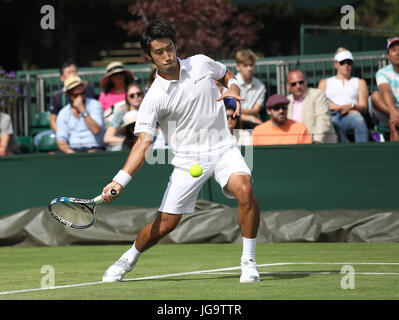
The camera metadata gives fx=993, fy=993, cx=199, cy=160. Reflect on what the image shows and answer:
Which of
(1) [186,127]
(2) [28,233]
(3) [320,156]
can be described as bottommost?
(2) [28,233]

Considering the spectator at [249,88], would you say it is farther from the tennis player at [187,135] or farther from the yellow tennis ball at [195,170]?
the yellow tennis ball at [195,170]

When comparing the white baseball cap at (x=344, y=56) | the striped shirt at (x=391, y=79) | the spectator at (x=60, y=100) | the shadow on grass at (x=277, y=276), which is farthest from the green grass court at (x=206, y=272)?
the white baseball cap at (x=344, y=56)

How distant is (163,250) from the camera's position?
11492 millimetres

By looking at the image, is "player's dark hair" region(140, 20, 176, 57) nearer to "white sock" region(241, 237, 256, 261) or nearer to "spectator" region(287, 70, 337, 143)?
"white sock" region(241, 237, 256, 261)

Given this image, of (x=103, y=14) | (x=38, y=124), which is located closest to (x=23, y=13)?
(x=103, y=14)

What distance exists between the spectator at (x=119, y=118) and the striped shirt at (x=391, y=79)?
125 inches

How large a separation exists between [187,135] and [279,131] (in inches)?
190

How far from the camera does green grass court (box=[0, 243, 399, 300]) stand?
699 cm

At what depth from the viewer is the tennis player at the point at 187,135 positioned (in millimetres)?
7781

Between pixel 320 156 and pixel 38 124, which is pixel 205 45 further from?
pixel 320 156

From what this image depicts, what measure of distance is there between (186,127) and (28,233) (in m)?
5.34

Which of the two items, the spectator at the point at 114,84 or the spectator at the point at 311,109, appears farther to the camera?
the spectator at the point at 114,84

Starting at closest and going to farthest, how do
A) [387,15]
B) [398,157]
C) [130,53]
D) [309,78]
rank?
[398,157] < [309,78] < [130,53] < [387,15]

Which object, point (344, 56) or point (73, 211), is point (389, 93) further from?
point (73, 211)
